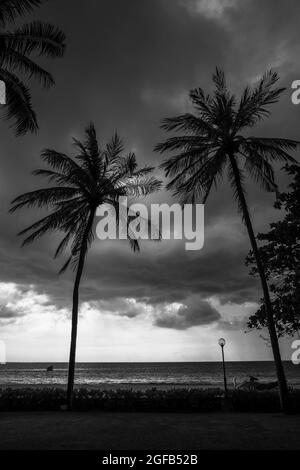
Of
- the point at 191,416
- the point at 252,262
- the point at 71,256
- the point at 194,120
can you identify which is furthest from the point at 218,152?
the point at 191,416

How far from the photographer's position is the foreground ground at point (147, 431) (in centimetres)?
870

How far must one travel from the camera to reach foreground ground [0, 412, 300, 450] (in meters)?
8.70

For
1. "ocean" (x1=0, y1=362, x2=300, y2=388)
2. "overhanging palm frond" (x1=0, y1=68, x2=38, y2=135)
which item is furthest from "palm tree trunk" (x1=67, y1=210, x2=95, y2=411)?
"ocean" (x1=0, y1=362, x2=300, y2=388)

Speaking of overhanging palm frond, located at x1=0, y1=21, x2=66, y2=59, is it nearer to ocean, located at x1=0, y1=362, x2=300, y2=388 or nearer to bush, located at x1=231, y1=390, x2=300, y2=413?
bush, located at x1=231, y1=390, x2=300, y2=413

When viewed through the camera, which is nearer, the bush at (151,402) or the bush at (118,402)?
the bush at (151,402)

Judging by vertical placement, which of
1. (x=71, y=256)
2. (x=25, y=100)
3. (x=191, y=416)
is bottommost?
(x=191, y=416)

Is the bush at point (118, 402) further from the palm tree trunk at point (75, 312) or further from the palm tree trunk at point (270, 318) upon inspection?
the palm tree trunk at point (270, 318)

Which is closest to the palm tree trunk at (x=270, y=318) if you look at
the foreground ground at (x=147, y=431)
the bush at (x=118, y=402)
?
the foreground ground at (x=147, y=431)

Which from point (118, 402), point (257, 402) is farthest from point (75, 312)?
point (257, 402)
